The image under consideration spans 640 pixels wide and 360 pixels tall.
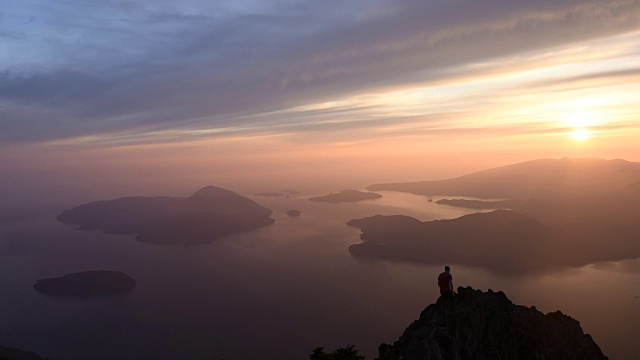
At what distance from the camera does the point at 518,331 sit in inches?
774

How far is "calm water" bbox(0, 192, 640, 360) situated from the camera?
6372cm

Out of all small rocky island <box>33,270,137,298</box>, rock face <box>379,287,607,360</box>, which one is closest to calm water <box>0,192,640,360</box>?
small rocky island <box>33,270,137,298</box>

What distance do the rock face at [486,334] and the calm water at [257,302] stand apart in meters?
40.2

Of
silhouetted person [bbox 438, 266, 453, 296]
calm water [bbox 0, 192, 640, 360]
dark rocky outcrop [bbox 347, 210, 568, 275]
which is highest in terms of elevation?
silhouetted person [bbox 438, 266, 453, 296]

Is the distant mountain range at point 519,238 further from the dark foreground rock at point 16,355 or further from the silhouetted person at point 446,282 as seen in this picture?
the silhouetted person at point 446,282

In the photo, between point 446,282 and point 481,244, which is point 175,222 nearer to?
point 481,244

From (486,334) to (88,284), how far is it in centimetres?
9902

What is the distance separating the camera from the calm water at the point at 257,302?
209 ft

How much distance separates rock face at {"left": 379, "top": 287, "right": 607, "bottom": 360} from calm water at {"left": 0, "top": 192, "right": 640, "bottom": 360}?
40.2 metres

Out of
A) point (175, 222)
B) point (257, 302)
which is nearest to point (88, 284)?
point (257, 302)

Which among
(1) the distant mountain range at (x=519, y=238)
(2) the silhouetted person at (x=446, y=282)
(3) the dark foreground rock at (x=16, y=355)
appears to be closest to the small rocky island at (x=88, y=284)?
(3) the dark foreground rock at (x=16, y=355)

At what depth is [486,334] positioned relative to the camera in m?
19.2

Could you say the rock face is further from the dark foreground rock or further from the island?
the island

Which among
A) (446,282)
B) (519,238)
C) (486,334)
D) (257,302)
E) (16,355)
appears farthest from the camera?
(519,238)
